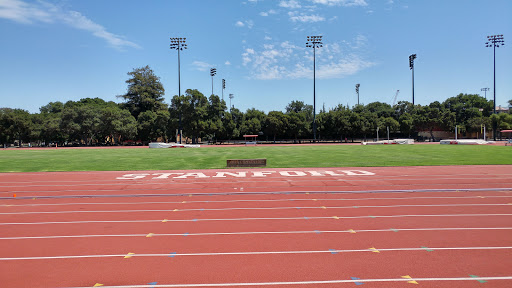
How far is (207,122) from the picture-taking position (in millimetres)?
67812

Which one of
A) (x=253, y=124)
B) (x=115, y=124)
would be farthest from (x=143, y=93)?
(x=253, y=124)

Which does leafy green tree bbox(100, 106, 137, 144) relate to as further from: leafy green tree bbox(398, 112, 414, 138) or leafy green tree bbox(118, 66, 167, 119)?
leafy green tree bbox(398, 112, 414, 138)

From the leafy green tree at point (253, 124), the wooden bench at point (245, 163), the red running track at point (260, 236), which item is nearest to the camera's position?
A: the red running track at point (260, 236)

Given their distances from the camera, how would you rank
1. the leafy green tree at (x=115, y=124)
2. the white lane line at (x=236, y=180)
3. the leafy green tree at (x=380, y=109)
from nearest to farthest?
the white lane line at (x=236, y=180) → the leafy green tree at (x=115, y=124) → the leafy green tree at (x=380, y=109)

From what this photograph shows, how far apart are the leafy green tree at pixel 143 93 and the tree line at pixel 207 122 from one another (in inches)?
11.5

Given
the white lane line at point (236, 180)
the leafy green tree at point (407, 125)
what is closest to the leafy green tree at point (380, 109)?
the leafy green tree at point (407, 125)

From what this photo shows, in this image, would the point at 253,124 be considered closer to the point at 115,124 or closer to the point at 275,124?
the point at 275,124

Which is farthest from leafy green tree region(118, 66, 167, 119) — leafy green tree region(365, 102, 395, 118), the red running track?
the red running track

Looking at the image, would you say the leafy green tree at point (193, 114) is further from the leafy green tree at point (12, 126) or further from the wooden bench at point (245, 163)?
the wooden bench at point (245, 163)

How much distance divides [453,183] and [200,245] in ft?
39.8

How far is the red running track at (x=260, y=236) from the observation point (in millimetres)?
4824

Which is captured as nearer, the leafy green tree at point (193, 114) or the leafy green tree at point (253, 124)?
the leafy green tree at point (193, 114)

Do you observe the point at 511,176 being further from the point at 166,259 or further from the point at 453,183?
the point at 166,259

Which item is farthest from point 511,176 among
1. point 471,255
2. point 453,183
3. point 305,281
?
point 305,281
